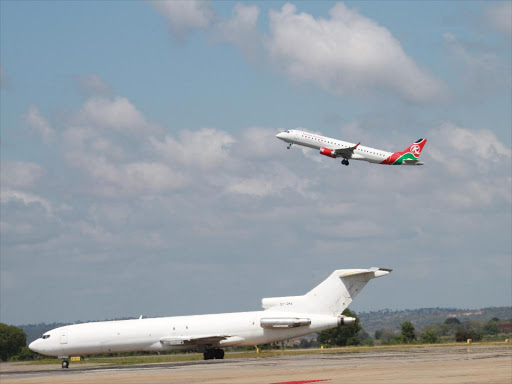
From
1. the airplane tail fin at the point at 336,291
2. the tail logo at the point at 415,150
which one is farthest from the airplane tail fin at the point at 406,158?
the airplane tail fin at the point at 336,291

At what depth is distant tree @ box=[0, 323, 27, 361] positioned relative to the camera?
311ft

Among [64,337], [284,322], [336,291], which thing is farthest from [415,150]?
[64,337]

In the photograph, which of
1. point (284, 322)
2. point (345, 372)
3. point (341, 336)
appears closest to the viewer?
point (345, 372)

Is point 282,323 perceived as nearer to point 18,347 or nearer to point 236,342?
point 236,342

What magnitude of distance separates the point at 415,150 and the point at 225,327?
54415mm

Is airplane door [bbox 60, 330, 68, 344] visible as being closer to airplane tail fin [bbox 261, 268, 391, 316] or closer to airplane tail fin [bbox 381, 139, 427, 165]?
airplane tail fin [bbox 261, 268, 391, 316]

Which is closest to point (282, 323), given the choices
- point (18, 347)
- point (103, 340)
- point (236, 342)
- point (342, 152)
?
point (236, 342)

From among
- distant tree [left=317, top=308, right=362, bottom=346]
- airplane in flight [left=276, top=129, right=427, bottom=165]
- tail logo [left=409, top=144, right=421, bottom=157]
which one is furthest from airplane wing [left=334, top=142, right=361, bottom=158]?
distant tree [left=317, top=308, right=362, bottom=346]

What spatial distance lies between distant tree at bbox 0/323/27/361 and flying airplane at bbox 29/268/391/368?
119 ft

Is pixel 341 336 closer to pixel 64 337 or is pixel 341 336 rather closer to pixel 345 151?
pixel 345 151

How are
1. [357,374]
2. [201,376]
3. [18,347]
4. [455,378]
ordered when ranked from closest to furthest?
[455,378]
[357,374]
[201,376]
[18,347]

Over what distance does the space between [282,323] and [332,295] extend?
3.97 meters

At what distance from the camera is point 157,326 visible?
5972 cm

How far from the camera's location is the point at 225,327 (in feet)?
191
